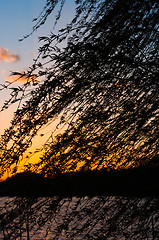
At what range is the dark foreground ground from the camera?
1656mm

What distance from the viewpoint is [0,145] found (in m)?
1.88

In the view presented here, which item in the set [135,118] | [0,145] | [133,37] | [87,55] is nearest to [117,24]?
[133,37]

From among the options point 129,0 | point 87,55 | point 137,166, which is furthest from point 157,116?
point 129,0

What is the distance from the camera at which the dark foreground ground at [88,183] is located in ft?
5.43

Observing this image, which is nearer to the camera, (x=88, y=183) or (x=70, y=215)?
(x=88, y=183)

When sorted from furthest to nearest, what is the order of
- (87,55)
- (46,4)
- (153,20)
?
(46,4) → (153,20) → (87,55)

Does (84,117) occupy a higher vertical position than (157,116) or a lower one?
higher

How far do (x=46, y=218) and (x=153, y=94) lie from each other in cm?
116

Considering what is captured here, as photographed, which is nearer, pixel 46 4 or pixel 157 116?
pixel 157 116

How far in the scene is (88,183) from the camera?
1.80 metres

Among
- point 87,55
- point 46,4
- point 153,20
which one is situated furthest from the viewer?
point 46,4

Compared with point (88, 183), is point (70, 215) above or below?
below

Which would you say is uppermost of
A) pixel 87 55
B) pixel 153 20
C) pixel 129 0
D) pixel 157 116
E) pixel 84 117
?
pixel 129 0

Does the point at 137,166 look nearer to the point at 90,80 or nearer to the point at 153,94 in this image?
the point at 153,94
